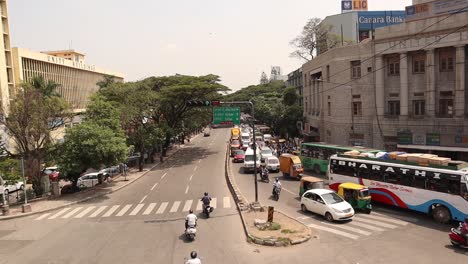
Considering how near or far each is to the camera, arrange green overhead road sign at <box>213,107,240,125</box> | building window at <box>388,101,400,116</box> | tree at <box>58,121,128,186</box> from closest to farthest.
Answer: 1. tree at <box>58,121,128,186</box>
2. green overhead road sign at <box>213,107,240,125</box>
3. building window at <box>388,101,400,116</box>

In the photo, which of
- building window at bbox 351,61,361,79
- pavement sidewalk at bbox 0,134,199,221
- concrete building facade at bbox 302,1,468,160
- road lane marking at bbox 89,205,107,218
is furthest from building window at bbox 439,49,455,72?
pavement sidewalk at bbox 0,134,199,221

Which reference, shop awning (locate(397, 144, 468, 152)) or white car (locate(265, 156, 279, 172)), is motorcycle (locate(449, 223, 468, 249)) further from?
white car (locate(265, 156, 279, 172))

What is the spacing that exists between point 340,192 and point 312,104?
118ft

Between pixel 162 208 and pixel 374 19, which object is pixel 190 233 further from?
pixel 374 19

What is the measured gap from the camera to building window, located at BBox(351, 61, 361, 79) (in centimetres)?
4142

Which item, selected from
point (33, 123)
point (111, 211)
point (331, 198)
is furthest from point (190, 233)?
point (33, 123)

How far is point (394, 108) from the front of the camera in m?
38.9

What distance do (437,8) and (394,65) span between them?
6.33 m

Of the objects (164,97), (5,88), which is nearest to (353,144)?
(164,97)

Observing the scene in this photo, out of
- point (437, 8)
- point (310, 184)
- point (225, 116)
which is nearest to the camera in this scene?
point (310, 184)

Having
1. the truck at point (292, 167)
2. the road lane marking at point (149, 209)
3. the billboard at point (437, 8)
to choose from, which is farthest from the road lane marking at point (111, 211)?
the billboard at point (437, 8)

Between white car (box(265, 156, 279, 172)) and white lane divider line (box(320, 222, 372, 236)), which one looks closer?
white lane divider line (box(320, 222, 372, 236))

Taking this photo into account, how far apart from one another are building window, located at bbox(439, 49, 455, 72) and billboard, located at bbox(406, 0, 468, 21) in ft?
10.8

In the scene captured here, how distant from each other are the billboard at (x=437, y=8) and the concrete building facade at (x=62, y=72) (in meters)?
42.6
